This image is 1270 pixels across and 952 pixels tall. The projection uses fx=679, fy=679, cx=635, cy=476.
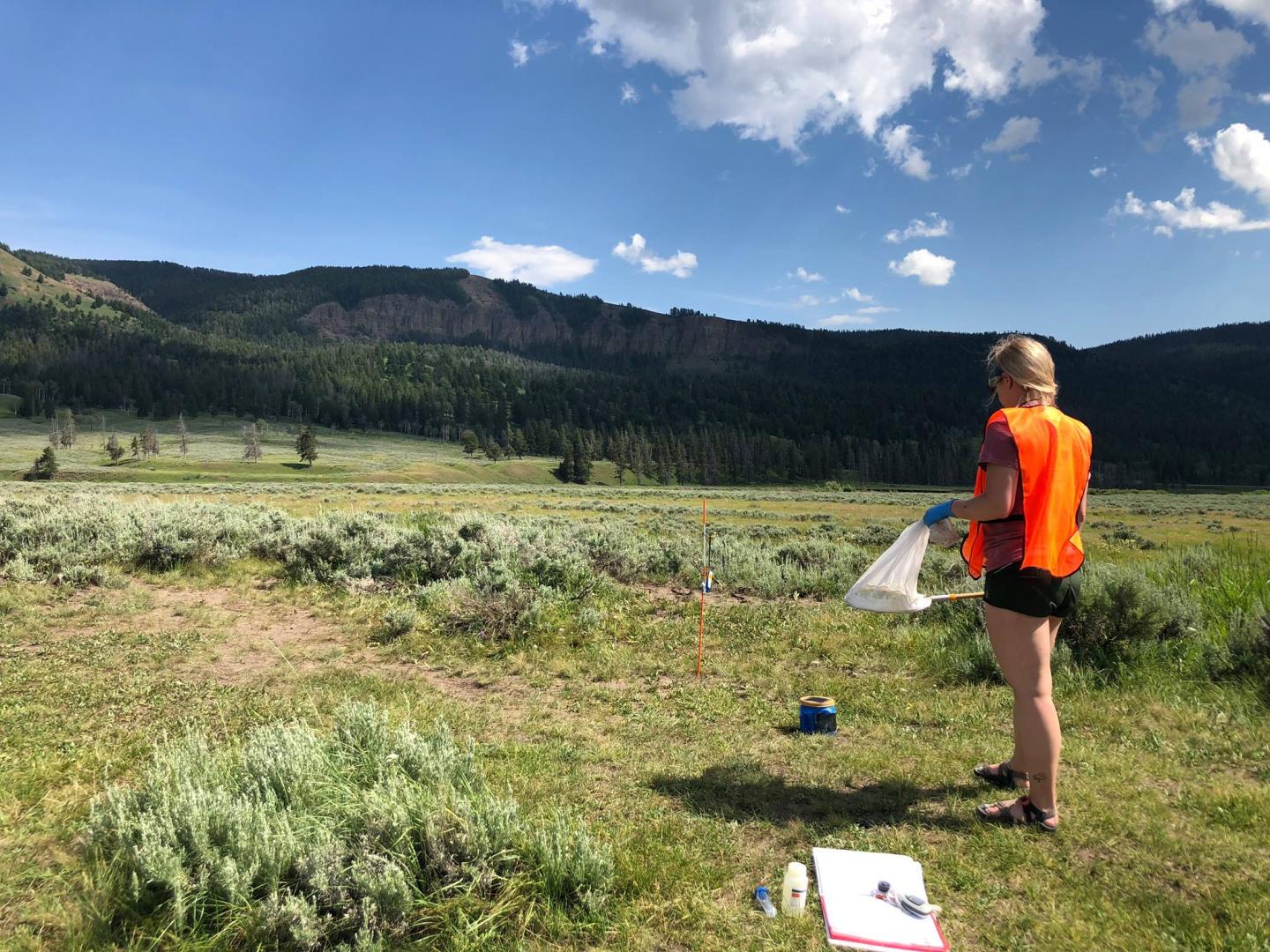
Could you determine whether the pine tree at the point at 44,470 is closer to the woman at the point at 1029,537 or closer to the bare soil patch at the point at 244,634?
the bare soil patch at the point at 244,634

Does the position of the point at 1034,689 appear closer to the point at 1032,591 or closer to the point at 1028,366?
the point at 1032,591

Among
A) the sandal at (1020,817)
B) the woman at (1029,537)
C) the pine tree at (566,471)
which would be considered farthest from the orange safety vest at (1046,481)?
the pine tree at (566,471)

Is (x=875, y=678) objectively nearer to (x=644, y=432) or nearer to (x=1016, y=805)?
(x=1016, y=805)

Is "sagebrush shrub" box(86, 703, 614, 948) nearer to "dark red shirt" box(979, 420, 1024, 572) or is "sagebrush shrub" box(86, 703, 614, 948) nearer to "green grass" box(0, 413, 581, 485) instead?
"dark red shirt" box(979, 420, 1024, 572)

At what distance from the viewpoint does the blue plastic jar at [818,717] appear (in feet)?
17.0

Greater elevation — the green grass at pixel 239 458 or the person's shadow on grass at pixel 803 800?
the person's shadow on grass at pixel 803 800

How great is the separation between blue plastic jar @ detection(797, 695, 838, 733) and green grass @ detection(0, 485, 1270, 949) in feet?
0.45

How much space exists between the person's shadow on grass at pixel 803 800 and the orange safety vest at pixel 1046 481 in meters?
1.54

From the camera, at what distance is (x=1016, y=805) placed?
3.76 metres

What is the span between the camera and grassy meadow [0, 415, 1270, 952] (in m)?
2.91

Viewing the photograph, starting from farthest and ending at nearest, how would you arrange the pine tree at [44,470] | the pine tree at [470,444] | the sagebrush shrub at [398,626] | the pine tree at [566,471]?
the pine tree at [470,444] < the pine tree at [566,471] < the pine tree at [44,470] < the sagebrush shrub at [398,626]

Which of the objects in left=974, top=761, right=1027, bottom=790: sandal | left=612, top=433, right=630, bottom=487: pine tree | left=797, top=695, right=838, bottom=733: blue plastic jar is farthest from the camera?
left=612, top=433, right=630, bottom=487: pine tree

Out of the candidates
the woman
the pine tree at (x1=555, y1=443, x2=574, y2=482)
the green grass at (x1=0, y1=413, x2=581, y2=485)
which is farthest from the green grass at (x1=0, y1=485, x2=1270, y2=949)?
Result: the pine tree at (x1=555, y1=443, x2=574, y2=482)

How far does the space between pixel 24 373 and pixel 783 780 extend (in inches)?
8474
